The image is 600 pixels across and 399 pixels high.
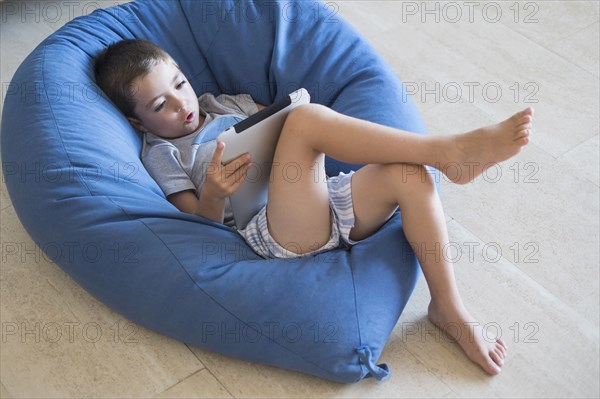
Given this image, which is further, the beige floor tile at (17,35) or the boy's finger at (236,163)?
the beige floor tile at (17,35)

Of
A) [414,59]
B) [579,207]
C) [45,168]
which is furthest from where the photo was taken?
[414,59]

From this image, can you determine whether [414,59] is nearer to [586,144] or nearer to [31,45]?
[586,144]

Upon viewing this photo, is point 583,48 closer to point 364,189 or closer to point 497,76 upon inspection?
point 497,76

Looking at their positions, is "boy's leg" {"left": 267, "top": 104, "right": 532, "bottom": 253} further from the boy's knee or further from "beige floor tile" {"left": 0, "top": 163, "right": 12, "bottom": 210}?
"beige floor tile" {"left": 0, "top": 163, "right": 12, "bottom": 210}

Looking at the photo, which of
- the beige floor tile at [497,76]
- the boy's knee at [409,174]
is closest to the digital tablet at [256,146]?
the boy's knee at [409,174]

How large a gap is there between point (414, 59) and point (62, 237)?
1.29 m

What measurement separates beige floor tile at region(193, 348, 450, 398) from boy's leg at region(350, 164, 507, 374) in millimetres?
107

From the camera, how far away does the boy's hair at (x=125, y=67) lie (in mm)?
1905

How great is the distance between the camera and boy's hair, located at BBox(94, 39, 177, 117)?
191 centimetres

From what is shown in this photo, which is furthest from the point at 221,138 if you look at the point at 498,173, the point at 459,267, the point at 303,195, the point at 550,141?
the point at 550,141

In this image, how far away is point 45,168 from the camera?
1.77 m

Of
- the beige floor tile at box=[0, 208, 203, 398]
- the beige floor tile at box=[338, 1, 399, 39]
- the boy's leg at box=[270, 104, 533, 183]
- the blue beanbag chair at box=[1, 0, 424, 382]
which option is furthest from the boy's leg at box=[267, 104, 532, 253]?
the beige floor tile at box=[338, 1, 399, 39]

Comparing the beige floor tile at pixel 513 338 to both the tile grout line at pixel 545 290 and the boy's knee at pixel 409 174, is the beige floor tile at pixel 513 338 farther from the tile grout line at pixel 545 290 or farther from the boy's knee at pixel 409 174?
the boy's knee at pixel 409 174

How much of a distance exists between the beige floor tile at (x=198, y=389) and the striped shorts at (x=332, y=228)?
0.28 metres
